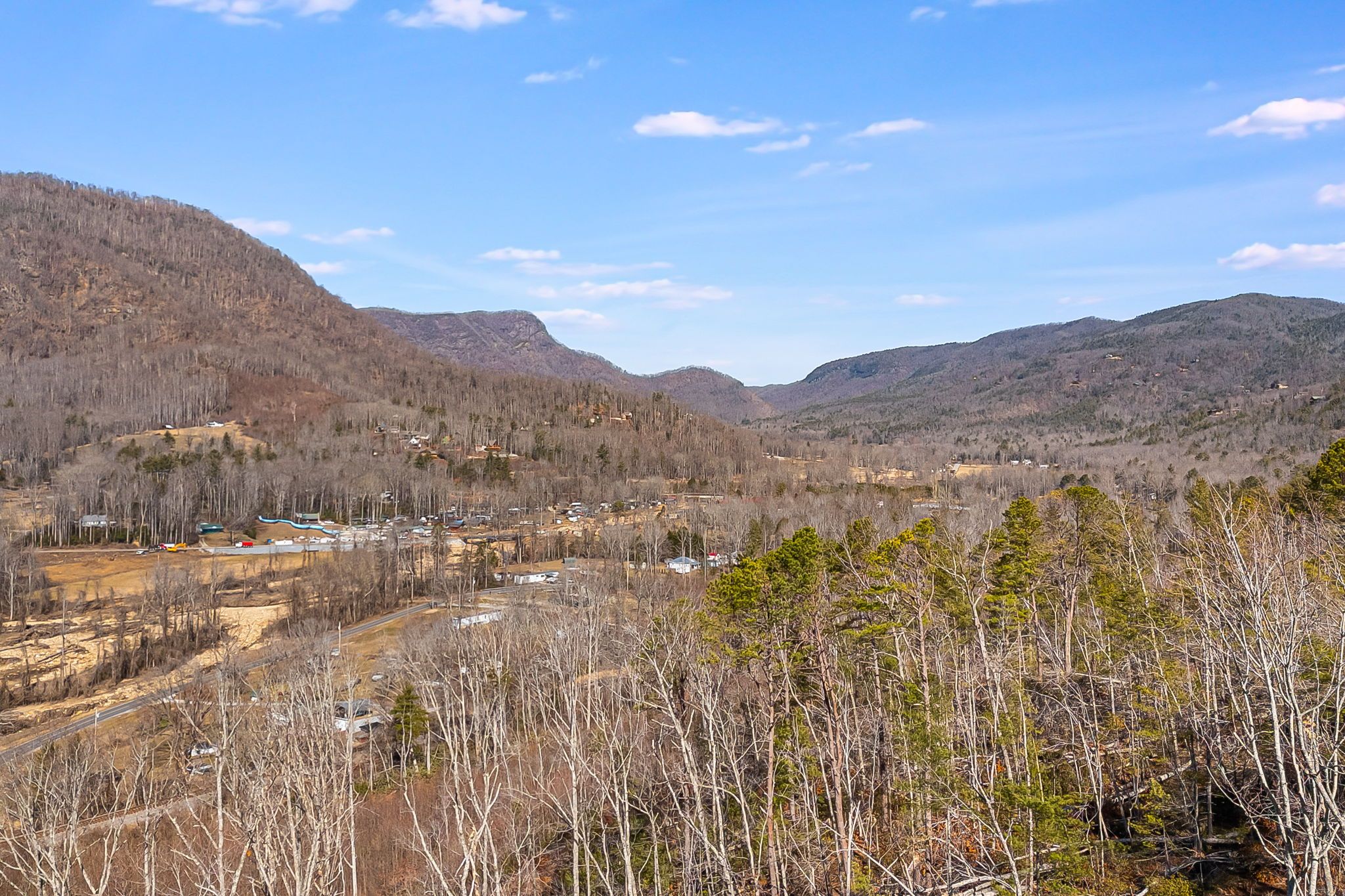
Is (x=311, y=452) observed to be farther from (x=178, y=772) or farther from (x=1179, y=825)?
(x=1179, y=825)

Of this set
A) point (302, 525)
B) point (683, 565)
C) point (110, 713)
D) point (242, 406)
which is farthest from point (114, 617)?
point (242, 406)

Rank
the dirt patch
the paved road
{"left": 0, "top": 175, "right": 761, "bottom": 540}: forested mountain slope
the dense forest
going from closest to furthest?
the dense forest < the paved road < {"left": 0, "top": 175, "right": 761, "bottom": 540}: forested mountain slope < the dirt patch

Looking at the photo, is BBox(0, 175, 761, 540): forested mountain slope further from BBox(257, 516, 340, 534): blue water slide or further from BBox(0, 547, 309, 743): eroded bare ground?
BBox(0, 547, 309, 743): eroded bare ground

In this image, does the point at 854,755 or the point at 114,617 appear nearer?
the point at 854,755

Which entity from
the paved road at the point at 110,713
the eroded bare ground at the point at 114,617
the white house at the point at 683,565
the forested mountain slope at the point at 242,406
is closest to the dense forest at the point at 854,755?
the paved road at the point at 110,713

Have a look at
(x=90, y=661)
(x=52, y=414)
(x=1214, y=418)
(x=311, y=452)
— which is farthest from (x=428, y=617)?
(x=1214, y=418)

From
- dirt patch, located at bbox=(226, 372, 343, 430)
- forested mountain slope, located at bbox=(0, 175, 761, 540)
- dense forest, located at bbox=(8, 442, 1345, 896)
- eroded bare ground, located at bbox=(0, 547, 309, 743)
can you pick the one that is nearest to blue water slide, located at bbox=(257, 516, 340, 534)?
forested mountain slope, located at bbox=(0, 175, 761, 540)

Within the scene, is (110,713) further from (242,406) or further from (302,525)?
(242,406)
